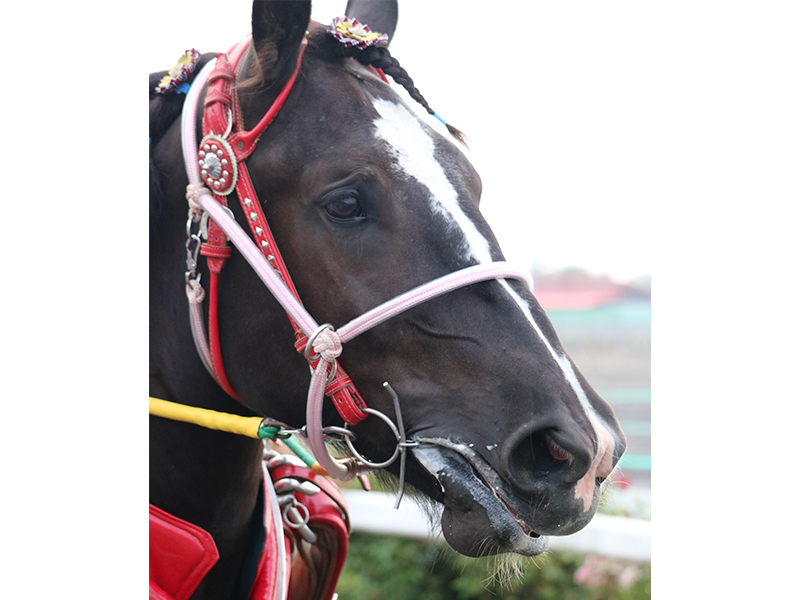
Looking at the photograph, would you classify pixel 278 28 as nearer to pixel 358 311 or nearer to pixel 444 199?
pixel 444 199

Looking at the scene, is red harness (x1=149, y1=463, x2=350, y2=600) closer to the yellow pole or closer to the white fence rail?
the yellow pole

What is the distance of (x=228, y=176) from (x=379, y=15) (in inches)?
30.9

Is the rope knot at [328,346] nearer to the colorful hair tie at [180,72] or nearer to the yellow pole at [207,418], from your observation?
the yellow pole at [207,418]

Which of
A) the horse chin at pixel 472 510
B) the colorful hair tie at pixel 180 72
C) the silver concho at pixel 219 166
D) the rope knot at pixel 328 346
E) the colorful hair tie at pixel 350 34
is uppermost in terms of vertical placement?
the colorful hair tie at pixel 350 34

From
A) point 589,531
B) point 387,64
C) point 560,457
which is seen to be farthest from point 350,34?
point 589,531

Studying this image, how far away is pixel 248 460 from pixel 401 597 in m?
2.49

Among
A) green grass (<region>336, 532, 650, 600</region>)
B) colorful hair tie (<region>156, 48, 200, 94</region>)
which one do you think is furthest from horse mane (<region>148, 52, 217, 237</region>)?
green grass (<region>336, 532, 650, 600</region>)

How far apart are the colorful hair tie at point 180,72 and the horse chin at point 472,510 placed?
110 centimetres

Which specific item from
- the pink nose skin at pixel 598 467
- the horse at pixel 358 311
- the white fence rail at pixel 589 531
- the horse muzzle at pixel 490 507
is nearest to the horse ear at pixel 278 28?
the horse at pixel 358 311

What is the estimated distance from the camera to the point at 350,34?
5.42ft

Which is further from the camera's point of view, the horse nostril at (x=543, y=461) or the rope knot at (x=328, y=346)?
the rope knot at (x=328, y=346)

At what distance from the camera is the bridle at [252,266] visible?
1454mm

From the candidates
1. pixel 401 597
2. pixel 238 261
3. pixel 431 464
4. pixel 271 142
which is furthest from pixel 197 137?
pixel 401 597

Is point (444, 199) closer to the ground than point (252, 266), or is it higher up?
higher up
